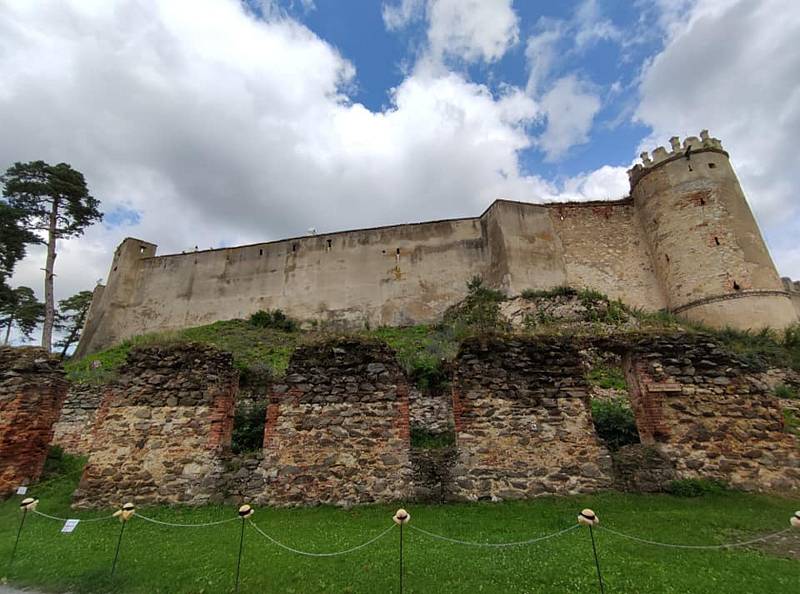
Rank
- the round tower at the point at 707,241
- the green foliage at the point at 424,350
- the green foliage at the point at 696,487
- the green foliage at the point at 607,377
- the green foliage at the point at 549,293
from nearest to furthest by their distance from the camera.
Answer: the green foliage at the point at 696,487 → the green foliage at the point at 424,350 → the green foliage at the point at 607,377 → the round tower at the point at 707,241 → the green foliage at the point at 549,293

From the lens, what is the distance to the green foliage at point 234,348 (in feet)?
60.9

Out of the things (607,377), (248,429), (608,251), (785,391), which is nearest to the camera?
(248,429)

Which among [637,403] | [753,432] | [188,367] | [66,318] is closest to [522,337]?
[637,403]

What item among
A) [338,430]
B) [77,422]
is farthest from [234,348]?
[338,430]

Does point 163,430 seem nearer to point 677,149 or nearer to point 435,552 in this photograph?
point 435,552

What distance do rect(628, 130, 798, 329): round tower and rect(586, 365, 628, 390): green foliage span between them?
9452 mm

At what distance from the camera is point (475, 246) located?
2800 centimetres

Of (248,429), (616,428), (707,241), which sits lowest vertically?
(616,428)

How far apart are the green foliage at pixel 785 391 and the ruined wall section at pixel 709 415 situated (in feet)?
24.9

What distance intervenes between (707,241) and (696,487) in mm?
19524

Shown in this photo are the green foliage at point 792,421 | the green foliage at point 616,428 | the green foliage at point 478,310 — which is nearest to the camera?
the green foliage at point 616,428

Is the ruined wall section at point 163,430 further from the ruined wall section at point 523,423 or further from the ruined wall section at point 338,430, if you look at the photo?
the ruined wall section at point 523,423

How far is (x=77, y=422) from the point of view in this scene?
14414mm

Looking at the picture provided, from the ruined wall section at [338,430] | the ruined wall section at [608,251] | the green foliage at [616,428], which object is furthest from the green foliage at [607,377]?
the ruined wall section at [608,251]
